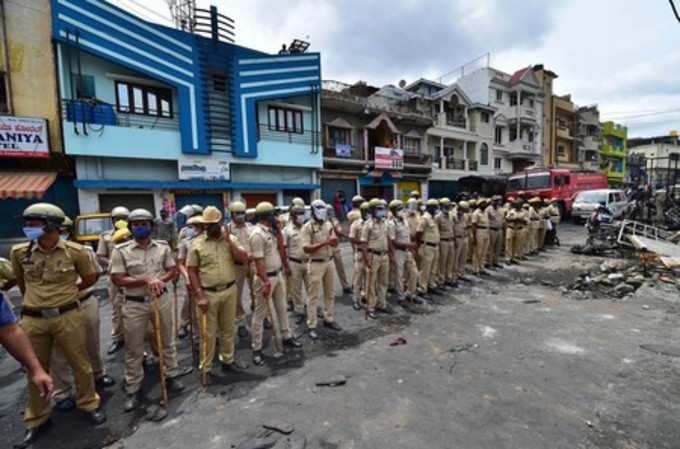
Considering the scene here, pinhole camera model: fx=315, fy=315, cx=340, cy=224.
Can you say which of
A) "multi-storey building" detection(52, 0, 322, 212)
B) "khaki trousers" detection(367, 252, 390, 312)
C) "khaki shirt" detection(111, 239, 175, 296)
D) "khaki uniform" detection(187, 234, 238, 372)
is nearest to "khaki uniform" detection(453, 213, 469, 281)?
"khaki trousers" detection(367, 252, 390, 312)

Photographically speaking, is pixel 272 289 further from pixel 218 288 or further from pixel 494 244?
pixel 494 244

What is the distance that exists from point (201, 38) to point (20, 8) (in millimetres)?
5871

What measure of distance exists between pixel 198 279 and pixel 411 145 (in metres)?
22.2

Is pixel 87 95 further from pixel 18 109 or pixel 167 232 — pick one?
pixel 167 232

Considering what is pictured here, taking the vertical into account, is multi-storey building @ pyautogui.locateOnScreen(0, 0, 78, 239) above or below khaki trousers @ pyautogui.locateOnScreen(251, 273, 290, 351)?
above

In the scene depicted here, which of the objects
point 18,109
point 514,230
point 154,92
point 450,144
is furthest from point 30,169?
point 450,144

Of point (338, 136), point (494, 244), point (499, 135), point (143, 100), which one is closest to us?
point (494, 244)

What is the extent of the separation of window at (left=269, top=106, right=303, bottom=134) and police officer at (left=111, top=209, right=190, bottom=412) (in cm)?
1394

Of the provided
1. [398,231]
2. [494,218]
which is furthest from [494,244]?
[398,231]

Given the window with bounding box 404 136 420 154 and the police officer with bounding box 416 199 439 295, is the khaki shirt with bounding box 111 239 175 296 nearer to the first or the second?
the police officer with bounding box 416 199 439 295

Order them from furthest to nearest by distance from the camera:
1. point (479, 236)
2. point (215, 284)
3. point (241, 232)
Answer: point (479, 236), point (241, 232), point (215, 284)

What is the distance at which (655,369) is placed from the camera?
379cm

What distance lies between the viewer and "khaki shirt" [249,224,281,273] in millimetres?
4102

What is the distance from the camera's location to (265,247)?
14.1 feet
